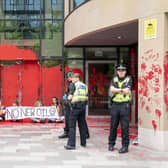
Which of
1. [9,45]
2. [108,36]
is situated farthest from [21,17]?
[108,36]

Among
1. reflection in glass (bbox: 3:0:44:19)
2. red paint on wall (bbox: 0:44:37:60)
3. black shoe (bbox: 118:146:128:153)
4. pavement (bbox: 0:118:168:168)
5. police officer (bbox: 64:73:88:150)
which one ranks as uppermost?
reflection in glass (bbox: 3:0:44:19)

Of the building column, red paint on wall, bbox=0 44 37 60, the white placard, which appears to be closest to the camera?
the building column

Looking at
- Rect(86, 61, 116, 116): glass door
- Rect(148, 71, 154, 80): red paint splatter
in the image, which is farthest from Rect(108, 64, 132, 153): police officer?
Rect(86, 61, 116, 116): glass door

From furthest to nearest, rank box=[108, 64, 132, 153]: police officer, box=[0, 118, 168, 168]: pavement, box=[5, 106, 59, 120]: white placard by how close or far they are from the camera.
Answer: box=[5, 106, 59, 120]: white placard → box=[108, 64, 132, 153]: police officer → box=[0, 118, 168, 168]: pavement

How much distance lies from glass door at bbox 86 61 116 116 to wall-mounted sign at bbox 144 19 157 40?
17.7 feet

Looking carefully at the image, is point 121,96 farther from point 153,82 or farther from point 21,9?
point 21,9

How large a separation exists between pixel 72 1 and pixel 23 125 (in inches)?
182

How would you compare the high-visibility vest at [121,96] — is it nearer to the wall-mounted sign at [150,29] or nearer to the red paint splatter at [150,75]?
the red paint splatter at [150,75]

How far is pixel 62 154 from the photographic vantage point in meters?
6.35

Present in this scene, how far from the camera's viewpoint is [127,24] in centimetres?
749

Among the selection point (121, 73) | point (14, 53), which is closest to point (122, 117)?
point (121, 73)

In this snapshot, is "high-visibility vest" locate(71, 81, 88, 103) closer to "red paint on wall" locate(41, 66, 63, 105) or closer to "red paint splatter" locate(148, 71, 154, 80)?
"red paint splatter" locate(148, 71, 154, 80)

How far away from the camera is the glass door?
1220cm

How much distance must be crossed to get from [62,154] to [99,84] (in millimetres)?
6214
